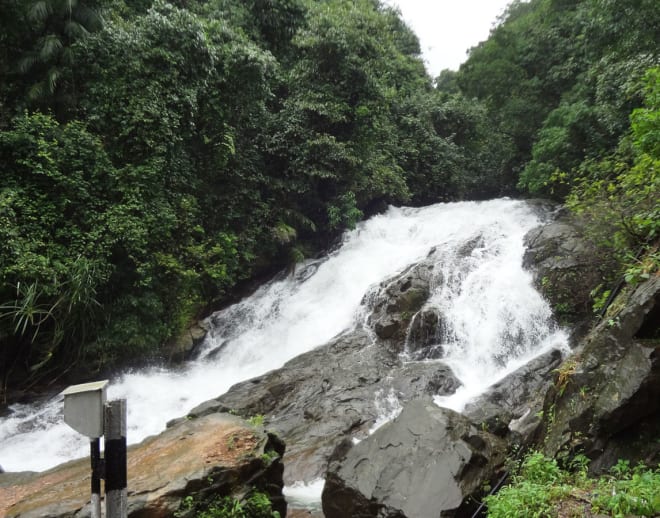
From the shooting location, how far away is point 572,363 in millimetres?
5281

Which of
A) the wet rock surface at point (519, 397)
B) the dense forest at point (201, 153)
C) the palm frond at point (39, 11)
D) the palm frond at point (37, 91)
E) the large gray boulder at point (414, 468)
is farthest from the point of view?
the palm frond at point (37, 91)

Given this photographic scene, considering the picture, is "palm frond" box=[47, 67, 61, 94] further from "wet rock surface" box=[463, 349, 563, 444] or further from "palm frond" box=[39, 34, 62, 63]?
"wet rock surface" box=[463, 349, 563, 444]

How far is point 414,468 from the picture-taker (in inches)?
189

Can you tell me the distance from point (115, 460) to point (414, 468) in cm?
326

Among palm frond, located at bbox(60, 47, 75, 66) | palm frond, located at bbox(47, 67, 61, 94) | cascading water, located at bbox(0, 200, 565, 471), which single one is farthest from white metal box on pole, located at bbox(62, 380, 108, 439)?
palm frond, located at bbox(60, 47, 75, 66)

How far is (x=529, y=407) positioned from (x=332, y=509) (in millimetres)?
4173

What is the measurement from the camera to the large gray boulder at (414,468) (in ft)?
14.6

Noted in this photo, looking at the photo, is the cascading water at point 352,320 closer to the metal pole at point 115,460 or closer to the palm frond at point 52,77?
the metal pole at point 115,460

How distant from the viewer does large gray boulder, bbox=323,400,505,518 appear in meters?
4.45

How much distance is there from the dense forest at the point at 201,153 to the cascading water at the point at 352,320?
1045 mm

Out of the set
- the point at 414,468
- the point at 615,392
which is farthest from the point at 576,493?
the point at 414,468

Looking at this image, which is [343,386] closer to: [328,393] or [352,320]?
[328,393]

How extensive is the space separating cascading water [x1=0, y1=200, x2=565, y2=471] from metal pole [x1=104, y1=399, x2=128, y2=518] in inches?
244

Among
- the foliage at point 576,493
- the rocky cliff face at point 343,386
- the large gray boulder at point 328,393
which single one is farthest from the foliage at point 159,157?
the foliage at point 576,493
